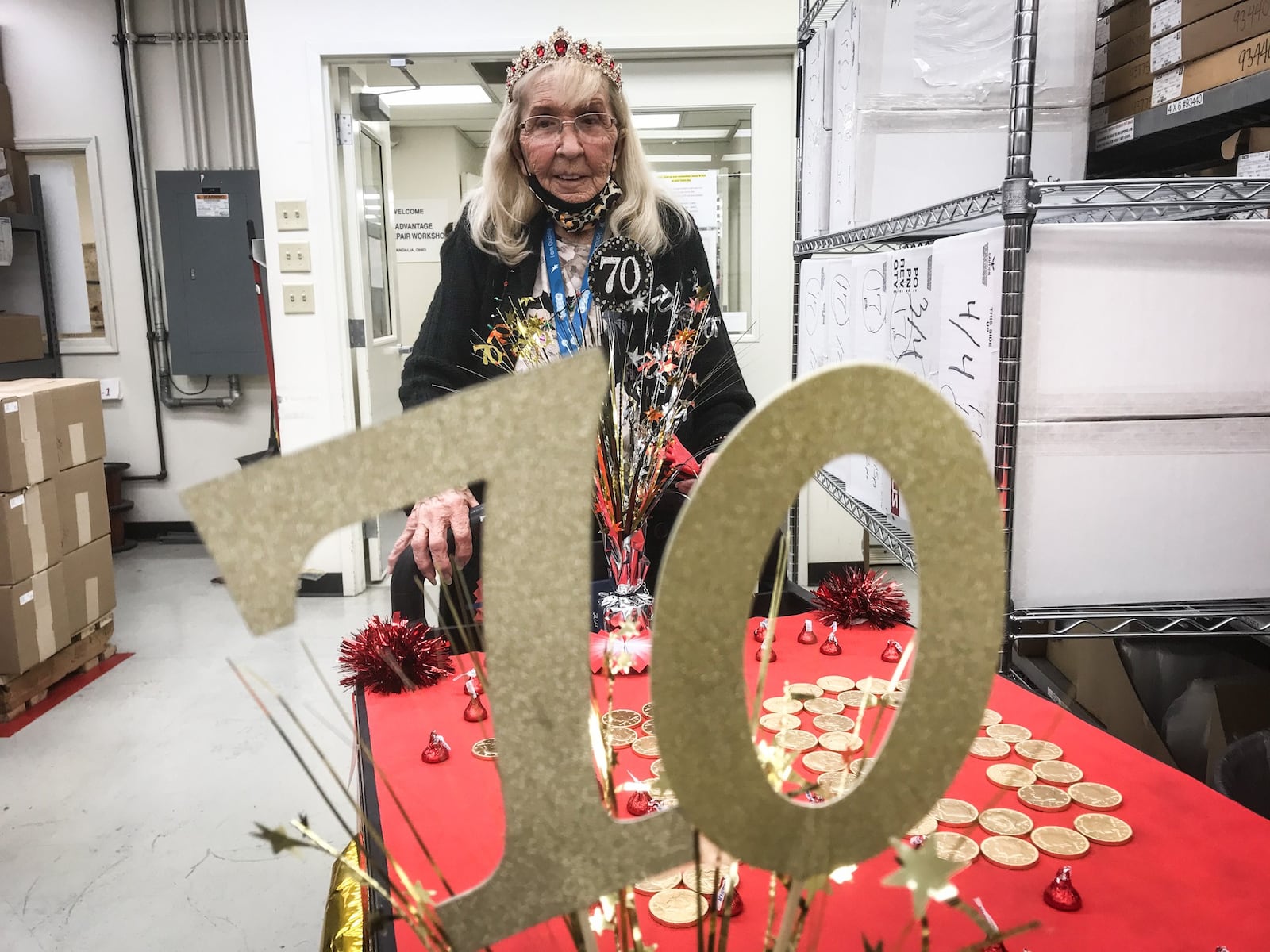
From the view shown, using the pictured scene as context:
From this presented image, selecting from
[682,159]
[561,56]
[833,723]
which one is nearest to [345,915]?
[833,723]

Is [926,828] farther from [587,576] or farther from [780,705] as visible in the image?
[587,576]

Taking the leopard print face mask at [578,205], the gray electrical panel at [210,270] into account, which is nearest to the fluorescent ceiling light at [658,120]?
the leopard print face mask at [578,205]

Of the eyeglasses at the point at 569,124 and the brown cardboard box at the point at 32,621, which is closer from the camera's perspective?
the eyeglasses at the point at 569,124

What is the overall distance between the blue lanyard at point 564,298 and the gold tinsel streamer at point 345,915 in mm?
622

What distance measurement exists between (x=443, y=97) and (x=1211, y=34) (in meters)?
5.64

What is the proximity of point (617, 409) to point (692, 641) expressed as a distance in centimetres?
70

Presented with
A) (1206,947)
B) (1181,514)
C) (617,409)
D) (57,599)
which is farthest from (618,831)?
(57,599)

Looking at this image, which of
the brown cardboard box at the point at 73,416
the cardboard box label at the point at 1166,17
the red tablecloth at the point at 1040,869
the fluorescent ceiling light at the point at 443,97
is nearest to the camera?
the red tablecloth at the point at 1040,869

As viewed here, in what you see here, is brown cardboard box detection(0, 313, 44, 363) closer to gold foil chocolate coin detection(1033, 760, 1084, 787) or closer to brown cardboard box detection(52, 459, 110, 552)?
brown cardboard box detection(52, 459, 110, 552)

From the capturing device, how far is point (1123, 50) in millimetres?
1699

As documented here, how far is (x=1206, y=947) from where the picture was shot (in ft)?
2.28

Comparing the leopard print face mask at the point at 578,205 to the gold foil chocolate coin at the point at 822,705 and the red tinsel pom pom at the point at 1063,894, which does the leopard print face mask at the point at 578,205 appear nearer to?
the gold foil chocolate coin at the point at 822,705

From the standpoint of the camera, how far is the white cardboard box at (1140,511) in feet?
4.22

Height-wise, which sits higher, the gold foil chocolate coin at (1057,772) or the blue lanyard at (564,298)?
the blue lanyard at (564,298)
